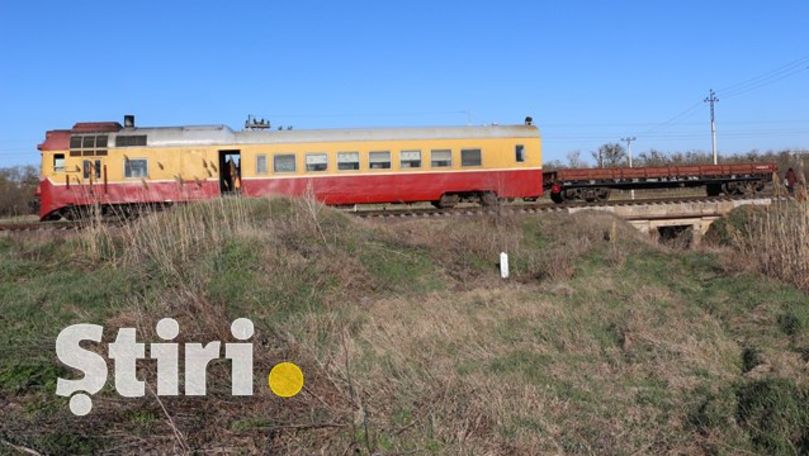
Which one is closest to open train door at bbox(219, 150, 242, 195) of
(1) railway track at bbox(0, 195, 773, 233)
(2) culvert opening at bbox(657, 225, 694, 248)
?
(1) railway track at bbox(0, 195, 773, 233)

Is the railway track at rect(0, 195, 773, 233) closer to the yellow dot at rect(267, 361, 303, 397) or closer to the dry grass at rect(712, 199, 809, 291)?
the dry grass at rect(712, 199, 809, 291)

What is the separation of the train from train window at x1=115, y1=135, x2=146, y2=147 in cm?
3

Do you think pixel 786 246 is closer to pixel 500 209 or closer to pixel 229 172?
pixel 500 209

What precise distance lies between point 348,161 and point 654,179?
11520 millimetres

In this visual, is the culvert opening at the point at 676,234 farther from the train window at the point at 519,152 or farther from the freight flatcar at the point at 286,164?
the train window at the point at 519,152

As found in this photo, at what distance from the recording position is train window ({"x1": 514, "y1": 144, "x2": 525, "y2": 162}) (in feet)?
62.2

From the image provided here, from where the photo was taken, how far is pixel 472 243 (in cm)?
1177

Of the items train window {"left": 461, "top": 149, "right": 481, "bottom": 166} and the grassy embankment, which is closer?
the grassy embankment

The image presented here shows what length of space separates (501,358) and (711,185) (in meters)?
20.5

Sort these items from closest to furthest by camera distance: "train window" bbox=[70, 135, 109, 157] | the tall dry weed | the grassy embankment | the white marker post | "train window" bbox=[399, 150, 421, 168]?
1. the grassy embankment
2. the tall dry weed
3. the white marker post
4. "train window" bbox=[70, 135, 109, 157]
5. "train window" bbox=[399, 150, 421, 168]

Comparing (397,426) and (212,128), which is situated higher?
(212,128)

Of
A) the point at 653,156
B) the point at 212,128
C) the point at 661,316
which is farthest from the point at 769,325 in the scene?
the point at 653,156

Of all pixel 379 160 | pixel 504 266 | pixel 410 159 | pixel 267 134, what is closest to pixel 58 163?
pixel 267 134

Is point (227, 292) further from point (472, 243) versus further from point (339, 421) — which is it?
point (472, 243)
